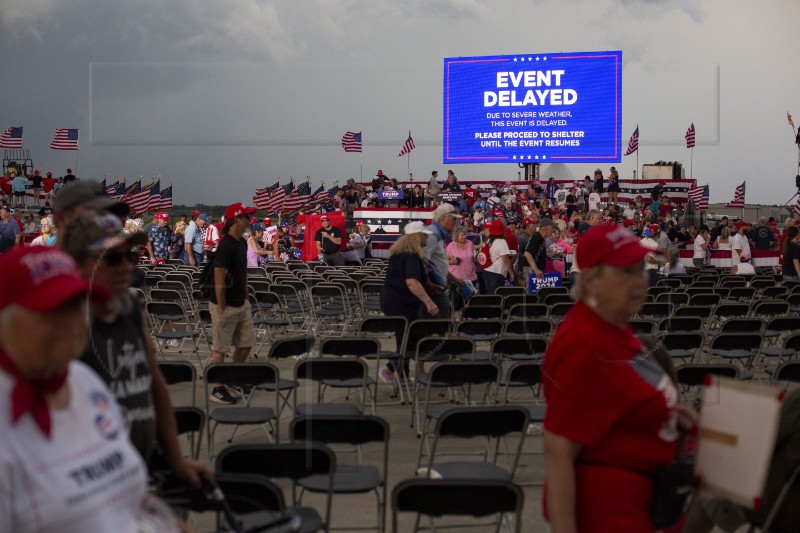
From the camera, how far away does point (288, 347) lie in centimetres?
688

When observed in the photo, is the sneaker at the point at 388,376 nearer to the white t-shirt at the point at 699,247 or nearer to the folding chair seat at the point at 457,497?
the folding chair seat at the point at 457,497

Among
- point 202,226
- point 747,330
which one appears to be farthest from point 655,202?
point 747,330

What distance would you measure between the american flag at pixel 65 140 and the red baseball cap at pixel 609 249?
30659 mm

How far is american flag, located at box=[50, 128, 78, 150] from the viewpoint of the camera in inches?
1201

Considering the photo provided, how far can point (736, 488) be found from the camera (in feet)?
7.48

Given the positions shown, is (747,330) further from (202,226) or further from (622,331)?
(202,226)

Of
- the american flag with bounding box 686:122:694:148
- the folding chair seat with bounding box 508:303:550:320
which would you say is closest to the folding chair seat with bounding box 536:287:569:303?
the folding chair seat with bounding box 508:303:550:320

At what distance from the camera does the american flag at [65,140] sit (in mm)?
30516

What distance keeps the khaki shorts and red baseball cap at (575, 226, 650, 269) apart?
5.45 m

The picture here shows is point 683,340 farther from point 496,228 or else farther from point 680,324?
point 496,228

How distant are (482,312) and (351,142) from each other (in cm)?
2622

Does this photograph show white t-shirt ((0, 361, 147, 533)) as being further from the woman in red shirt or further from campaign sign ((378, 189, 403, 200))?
campaign sign ((378, 189, 403, 200))

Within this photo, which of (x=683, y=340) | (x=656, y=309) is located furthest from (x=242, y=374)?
(x=656, y=309)

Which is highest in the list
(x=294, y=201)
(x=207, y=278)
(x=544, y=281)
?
(x=294, y=201)
